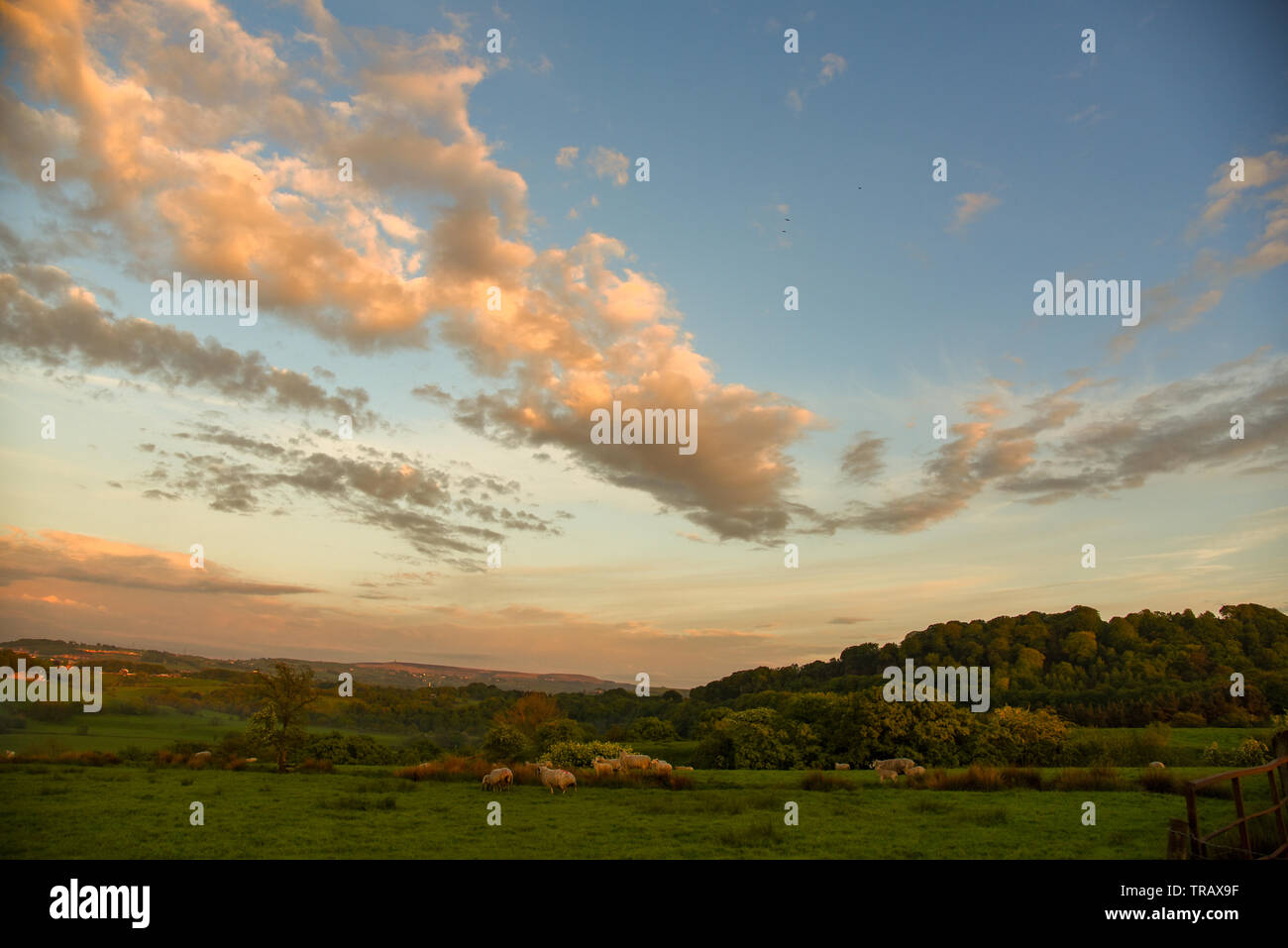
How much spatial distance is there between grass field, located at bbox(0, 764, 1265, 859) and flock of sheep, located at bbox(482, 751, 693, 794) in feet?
2.27

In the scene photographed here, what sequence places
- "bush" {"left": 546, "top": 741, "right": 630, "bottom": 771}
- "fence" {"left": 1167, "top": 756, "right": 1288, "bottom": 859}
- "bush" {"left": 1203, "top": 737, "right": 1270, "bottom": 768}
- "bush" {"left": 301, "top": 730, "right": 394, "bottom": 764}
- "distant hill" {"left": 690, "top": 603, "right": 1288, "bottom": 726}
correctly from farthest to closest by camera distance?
"distant hill" {"left": 690, "top": 603, "right": 1288, "bottom": 726} < "bush" {"left": 301, "top": 730, "right": 394, "bottom": 764} < "bush" {"left": 1203, "top": 737, "right": 1270, "bottom": 768} < "bush" {"left": 546, "top": 741, "right": 630, "bottom": 771} < "fence" {"left": 1167, "top": 756, "right": 1288, "bottom": 859}

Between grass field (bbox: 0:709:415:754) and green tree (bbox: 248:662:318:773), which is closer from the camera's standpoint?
green tree (bbox: 248:662:318:773)

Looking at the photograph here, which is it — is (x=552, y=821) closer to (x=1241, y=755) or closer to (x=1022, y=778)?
(x=1022, y=778)

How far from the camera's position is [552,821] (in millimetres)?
18391

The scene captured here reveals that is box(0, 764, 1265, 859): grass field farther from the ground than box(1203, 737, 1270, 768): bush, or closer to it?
farther from the ground

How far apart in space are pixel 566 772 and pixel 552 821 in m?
7.05

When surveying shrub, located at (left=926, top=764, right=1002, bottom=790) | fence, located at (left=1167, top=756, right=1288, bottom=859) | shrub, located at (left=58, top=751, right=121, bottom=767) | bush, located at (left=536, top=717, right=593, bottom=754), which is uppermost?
fence, located at (left=1167, top=756, right=1288, bottom=859)

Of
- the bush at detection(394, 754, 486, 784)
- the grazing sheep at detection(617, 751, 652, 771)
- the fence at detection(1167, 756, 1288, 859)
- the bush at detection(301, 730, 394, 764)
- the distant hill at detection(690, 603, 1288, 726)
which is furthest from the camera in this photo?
the distant hill at detection(690, 603, 1288, 726)

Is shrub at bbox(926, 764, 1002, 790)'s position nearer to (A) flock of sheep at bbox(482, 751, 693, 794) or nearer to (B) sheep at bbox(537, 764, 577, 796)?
(A) flock of sheep at bbox(482, 751, 693, 794)

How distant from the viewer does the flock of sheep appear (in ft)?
81.6

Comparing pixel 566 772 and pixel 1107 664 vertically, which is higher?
pixel 566 772

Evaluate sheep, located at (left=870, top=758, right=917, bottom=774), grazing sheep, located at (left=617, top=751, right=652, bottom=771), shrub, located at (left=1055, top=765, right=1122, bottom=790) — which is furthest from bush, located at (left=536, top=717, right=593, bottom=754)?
shrub, located at (left=1055, top=765, right=1122, bottom=790)

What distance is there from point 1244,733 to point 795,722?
110 ft

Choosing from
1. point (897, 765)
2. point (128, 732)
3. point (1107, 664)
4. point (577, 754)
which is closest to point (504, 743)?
point (577, 754)
